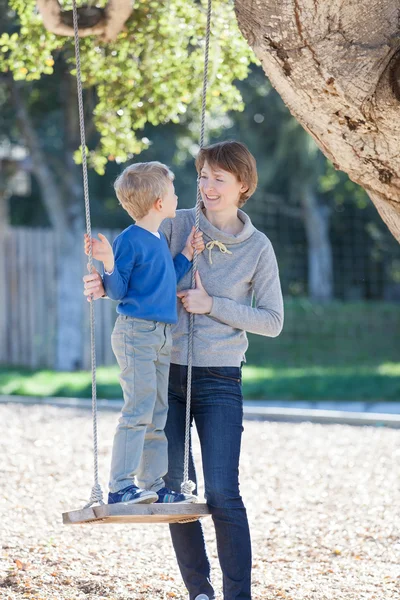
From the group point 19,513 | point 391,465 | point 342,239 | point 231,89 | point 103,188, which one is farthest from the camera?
point 342,239

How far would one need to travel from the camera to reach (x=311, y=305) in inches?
918

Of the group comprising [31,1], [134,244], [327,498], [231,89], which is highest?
[31,1]

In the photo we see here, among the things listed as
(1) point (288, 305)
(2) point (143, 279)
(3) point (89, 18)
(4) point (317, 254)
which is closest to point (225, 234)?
(2) point (143, 279)

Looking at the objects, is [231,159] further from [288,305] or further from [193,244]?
[288,305]

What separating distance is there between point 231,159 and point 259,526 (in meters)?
3.02

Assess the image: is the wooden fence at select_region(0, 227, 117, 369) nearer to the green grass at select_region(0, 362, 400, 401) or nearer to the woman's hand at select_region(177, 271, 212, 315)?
the green grass at select_region(0, 362, 400, 401)

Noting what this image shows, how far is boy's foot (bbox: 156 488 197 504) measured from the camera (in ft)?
11.9

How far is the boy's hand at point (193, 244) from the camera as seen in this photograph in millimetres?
3727

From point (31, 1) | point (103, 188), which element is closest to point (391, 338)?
point (103, 188)

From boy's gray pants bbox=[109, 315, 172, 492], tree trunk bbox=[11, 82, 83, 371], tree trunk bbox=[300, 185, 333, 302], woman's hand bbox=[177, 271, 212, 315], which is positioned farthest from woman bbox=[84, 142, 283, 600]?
tree trunk bbox=[300, 185, 333, 302]

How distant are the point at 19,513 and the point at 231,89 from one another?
302 centimetres

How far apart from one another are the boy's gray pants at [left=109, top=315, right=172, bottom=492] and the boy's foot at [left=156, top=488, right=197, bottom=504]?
0.04 m

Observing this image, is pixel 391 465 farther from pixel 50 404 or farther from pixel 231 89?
pixel 50 404

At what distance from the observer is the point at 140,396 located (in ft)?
11.8
